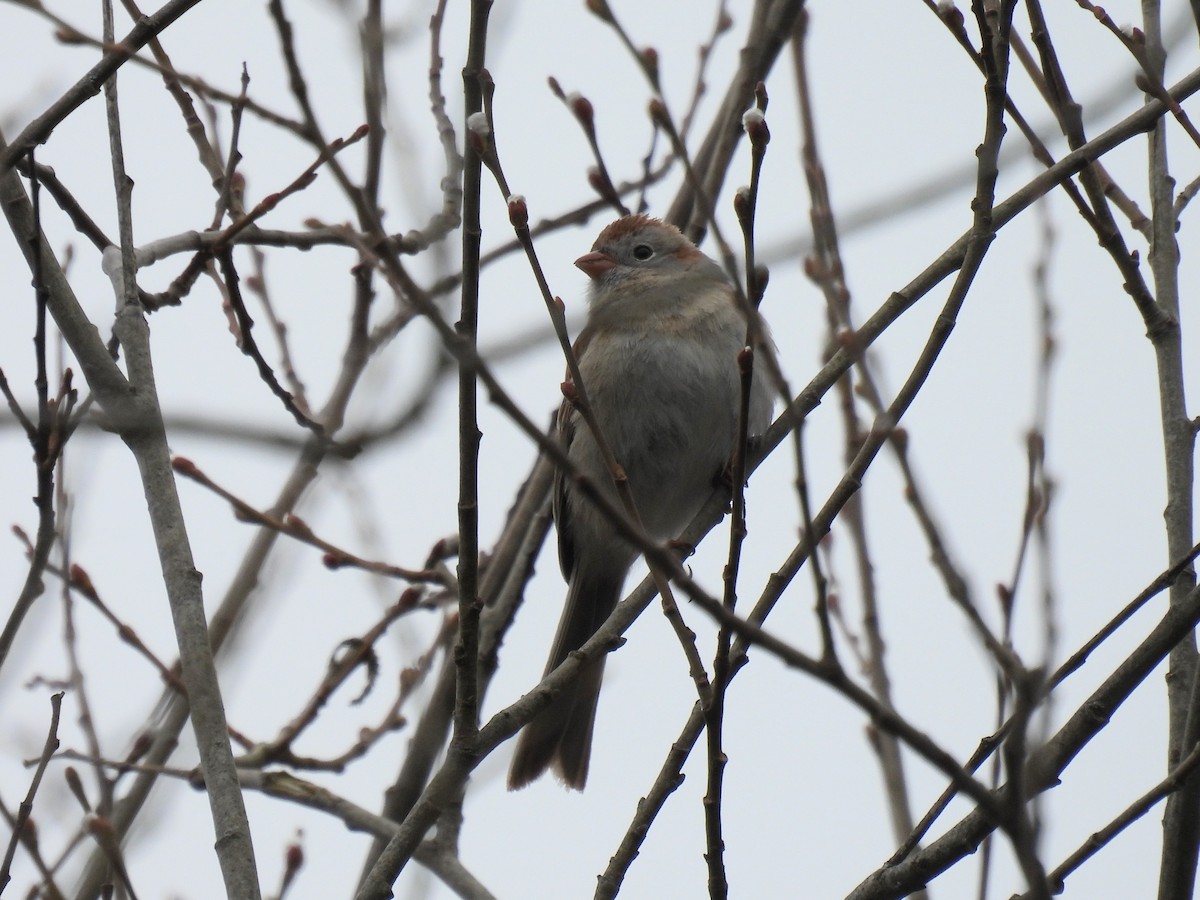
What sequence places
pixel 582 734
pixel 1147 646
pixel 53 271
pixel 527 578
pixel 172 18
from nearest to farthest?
1. pixel 1147 646
2. pixel 172 18
3. pixel 53 271
4. pixel 527 578
5. pixel 582 734

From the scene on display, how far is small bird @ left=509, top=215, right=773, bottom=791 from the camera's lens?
5414 millimetres

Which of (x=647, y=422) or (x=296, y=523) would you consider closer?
(x=296, y=523)

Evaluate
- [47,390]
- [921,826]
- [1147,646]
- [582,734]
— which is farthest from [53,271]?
[582,734]

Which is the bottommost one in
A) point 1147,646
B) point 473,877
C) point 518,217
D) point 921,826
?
point 921,826

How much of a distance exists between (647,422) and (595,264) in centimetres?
131

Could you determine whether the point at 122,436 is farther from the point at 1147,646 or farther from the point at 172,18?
the point at 1147,646

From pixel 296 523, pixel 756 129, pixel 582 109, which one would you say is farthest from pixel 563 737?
pixel 756 129

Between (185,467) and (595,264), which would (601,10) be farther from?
(595,264)

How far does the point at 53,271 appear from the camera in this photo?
3324mm

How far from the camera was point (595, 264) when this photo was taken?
6590mm

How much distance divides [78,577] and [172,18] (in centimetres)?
169

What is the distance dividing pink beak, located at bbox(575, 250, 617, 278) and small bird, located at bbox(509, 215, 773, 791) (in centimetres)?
52

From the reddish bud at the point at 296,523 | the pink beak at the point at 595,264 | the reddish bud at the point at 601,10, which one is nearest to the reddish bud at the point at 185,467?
the reddish bud at the point at 296,523

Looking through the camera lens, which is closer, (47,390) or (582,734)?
(47,390)
